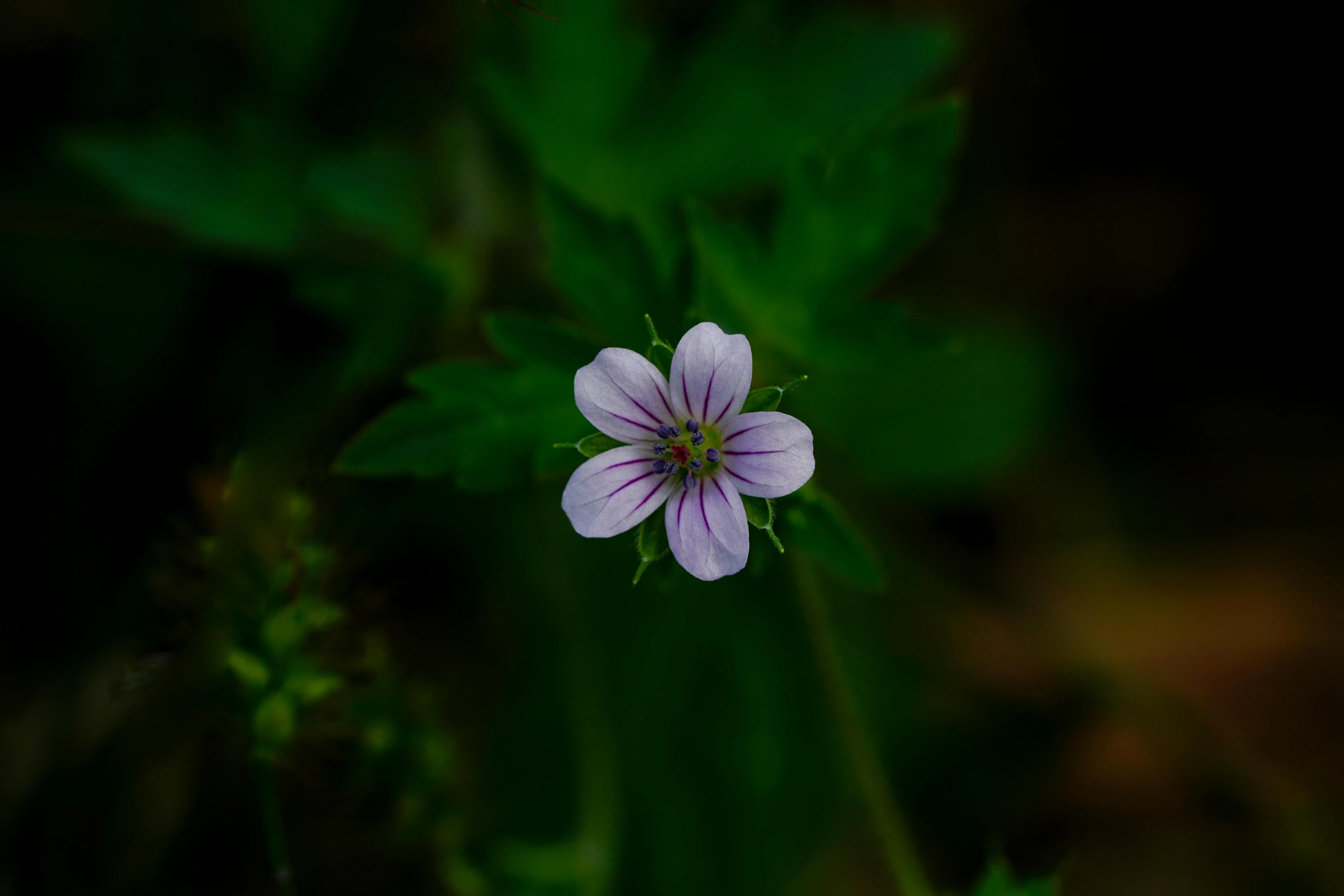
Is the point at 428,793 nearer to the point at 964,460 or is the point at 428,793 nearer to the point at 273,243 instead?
the point at 273,243

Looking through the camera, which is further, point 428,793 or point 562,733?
point 562,733

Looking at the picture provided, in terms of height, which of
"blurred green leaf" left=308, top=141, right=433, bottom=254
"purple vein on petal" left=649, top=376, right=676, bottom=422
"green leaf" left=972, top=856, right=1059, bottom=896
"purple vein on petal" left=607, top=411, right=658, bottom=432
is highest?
"blurred green leaf" left=308, top=141, right=433, bottom=254

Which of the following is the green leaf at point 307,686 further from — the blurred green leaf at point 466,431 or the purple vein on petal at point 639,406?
the purple vein on petal at point 639,406

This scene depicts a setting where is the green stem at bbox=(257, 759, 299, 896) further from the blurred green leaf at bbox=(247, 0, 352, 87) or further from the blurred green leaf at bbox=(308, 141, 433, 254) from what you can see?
the blurred green leaf at bbox=(247, 0, 352, 87)

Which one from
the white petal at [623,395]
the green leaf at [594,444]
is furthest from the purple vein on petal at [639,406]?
the green leaf at [594,444]

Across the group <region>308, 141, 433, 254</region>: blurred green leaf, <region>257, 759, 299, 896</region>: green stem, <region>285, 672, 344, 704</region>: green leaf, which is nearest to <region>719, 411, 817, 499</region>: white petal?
<region>285, 672, 344, 704</region>: green leaf

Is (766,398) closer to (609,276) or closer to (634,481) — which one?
(634,481)

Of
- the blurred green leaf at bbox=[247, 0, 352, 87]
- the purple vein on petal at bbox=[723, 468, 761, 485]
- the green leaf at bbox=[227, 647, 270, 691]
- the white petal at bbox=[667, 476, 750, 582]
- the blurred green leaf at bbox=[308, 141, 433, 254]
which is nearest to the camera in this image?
the white petal at bbox=[667, 476, 750, 582]

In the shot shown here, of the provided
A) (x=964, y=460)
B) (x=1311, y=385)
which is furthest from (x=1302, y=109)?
(x=964, y=460)
